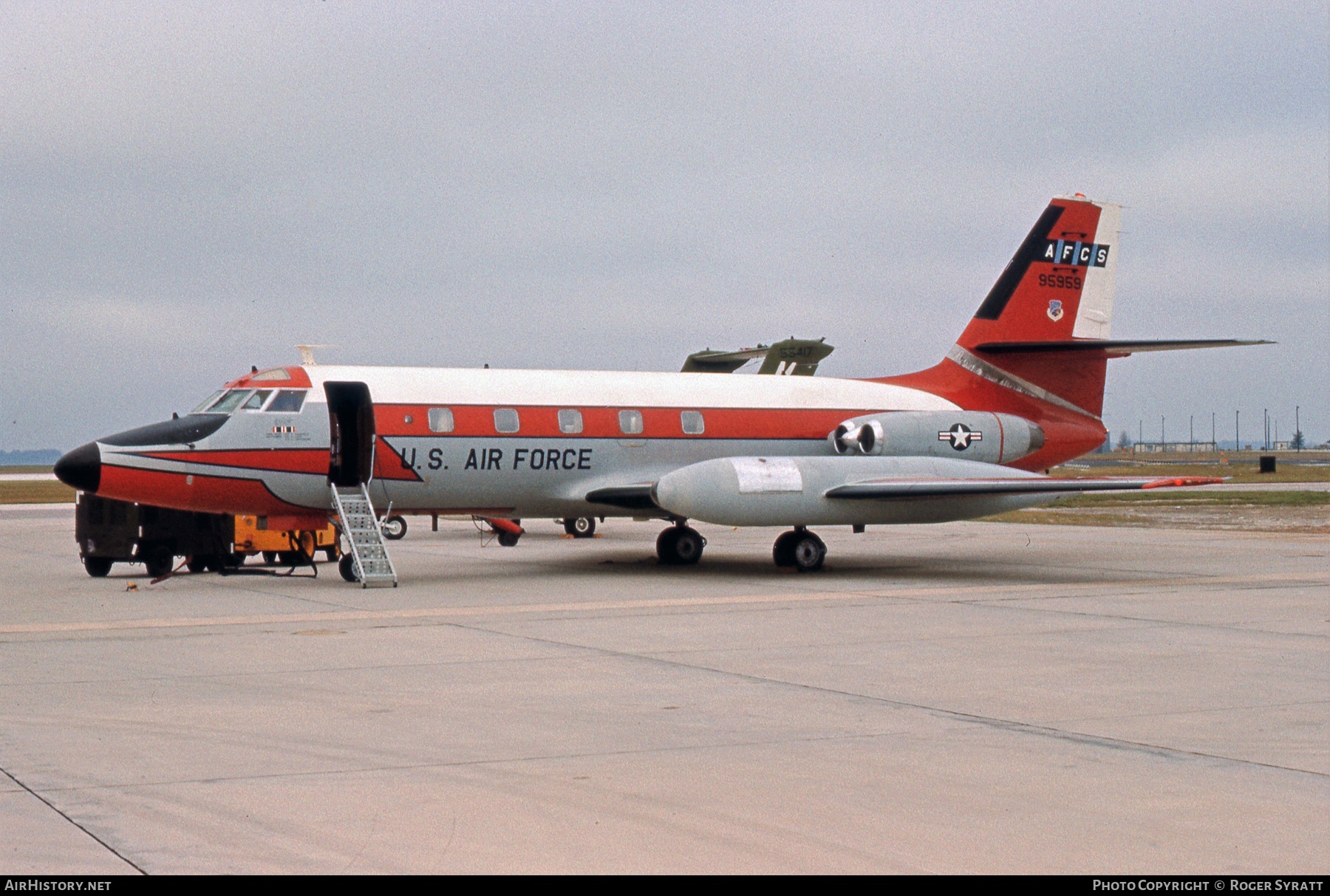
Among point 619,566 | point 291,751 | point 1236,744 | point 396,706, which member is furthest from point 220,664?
point 619,566

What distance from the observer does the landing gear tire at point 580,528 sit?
31.5 metres

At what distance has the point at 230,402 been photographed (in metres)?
19.7

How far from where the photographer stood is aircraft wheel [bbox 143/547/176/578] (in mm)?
21094

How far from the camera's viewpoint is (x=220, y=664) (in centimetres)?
1148

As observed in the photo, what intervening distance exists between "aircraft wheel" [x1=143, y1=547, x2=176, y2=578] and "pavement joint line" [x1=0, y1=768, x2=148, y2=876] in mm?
14250

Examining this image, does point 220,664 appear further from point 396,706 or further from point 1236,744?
point 1236,744

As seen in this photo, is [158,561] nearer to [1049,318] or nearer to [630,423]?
[630,423]

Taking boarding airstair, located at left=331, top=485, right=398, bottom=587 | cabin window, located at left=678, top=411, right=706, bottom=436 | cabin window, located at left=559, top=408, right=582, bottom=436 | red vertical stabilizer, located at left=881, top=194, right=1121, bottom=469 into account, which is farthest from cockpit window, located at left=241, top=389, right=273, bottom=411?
red vertical stabilizer, located at left=881, top=194, right=1121, bottom=469

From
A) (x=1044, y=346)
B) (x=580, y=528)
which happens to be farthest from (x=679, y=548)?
(x=580, y=528)

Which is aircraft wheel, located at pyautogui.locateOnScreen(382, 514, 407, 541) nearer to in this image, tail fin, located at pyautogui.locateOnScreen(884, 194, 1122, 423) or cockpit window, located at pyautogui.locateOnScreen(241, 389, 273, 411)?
cockpit window, located at pyautogui.locateOnScreen(241, 389, 273, 411)

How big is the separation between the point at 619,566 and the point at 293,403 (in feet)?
19.0

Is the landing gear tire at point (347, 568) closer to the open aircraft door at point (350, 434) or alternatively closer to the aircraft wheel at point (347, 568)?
the aircraft wheel at point (347, 568)

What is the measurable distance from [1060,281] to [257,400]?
13.6 m

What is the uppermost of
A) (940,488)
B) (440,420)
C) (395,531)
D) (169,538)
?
(440,420)
